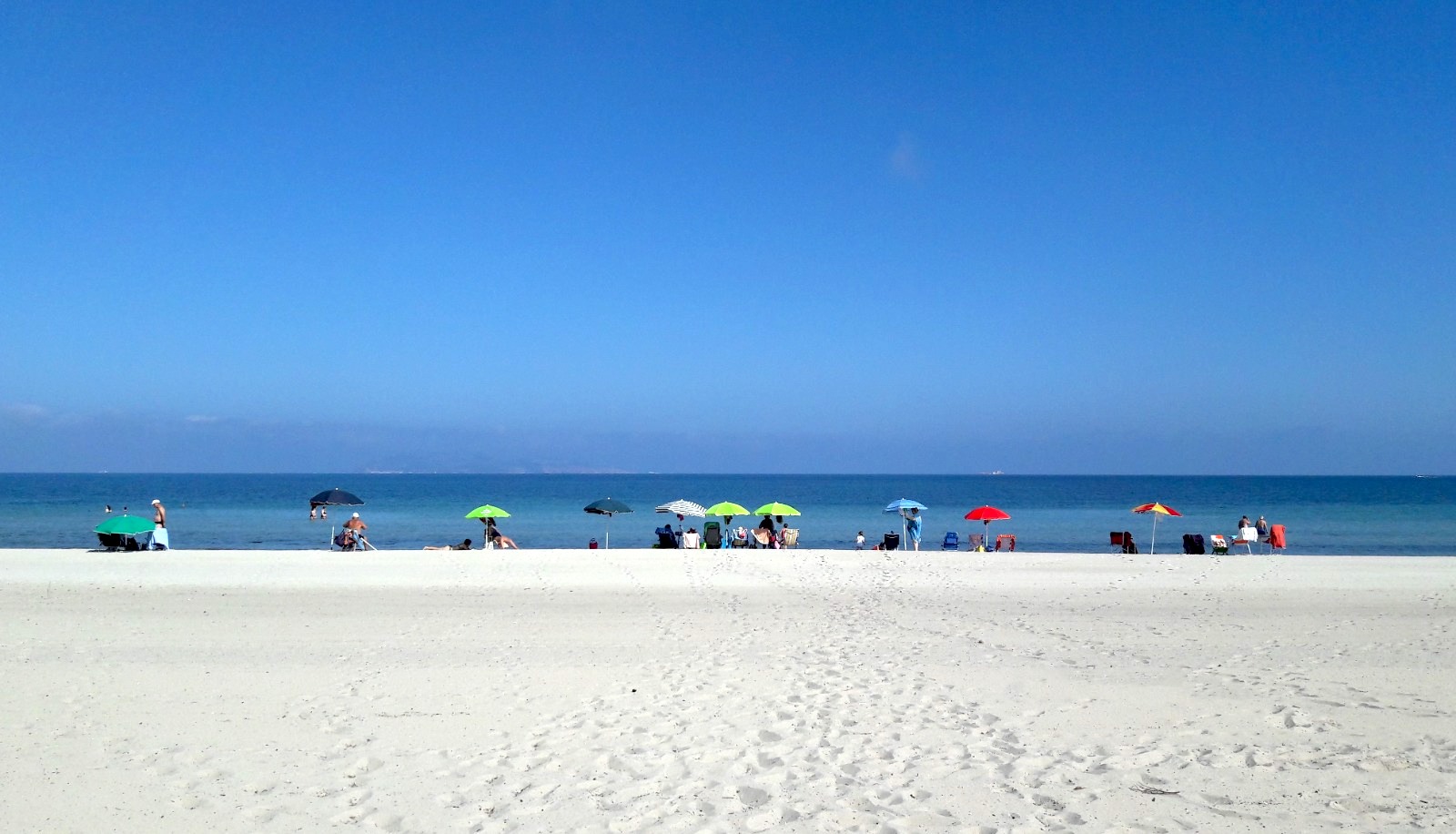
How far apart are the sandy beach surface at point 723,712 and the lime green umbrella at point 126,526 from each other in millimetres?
7906

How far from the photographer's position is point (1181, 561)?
21.0 metres

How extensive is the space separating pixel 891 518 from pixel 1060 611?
152ft

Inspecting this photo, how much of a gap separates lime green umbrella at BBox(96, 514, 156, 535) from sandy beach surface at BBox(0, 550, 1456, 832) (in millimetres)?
7906

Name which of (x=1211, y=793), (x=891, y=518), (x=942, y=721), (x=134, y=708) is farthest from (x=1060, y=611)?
(x=891, y=518)

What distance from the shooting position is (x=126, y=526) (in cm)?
2277

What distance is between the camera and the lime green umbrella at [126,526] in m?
22.4

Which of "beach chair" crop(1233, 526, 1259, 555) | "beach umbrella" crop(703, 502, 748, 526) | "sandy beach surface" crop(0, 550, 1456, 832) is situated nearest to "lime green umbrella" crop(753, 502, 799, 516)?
"beach umbrella" crop(703, 502, 748, 526)

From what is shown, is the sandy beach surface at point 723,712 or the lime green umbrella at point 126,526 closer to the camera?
the sandy beach surface at point 723,712

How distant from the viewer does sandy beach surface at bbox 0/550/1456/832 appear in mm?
5281

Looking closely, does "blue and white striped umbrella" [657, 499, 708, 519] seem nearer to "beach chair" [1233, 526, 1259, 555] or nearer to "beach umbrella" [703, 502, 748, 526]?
"beach umbrella" [703, 502, 748, 526]

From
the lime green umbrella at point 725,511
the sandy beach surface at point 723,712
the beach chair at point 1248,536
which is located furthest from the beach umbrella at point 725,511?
the beach chair at point 1248,536

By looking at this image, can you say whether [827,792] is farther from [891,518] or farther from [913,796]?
[891,518]

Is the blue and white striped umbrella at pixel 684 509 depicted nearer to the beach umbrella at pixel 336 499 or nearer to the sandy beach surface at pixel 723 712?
the beach umbrella at pixel 336 499

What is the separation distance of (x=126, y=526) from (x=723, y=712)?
21.6m
